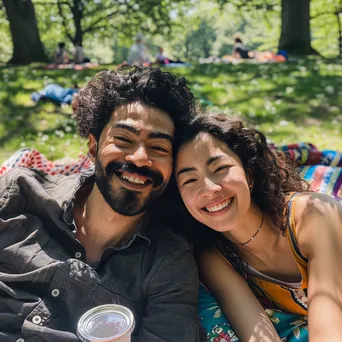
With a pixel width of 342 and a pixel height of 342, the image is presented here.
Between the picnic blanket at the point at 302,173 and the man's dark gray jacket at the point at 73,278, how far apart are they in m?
0.25

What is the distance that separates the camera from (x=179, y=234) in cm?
295

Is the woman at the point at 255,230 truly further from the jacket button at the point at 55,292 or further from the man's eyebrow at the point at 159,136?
the jacket button at the point at 55,292

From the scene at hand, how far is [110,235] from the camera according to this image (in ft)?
9.78

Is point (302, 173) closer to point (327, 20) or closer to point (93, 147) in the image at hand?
point (93, 147)

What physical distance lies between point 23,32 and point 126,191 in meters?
11.8

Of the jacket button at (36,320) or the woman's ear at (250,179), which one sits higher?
the woman's ear at (250,179)

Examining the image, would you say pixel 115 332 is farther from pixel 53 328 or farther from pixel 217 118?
pixel 217 118

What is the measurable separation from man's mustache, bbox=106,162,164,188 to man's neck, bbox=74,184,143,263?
0.31 m

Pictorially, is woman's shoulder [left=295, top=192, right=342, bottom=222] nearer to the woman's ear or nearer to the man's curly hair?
the woman's ear

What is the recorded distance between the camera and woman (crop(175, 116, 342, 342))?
8.18 feet

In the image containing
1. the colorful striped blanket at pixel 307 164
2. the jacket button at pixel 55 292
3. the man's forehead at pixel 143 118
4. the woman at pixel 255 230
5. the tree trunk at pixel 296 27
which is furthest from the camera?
the tree trunk at pixel 296 27

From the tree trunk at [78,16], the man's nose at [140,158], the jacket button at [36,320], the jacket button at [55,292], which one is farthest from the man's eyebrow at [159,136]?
the tree trunk at [78,16]

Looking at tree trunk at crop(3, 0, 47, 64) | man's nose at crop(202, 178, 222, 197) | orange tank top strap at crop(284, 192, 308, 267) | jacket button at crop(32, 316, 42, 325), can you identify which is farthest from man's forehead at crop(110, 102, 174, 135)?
tree trunk at crop(3, 0, 47, 64)

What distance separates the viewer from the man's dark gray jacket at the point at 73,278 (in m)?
2.53
